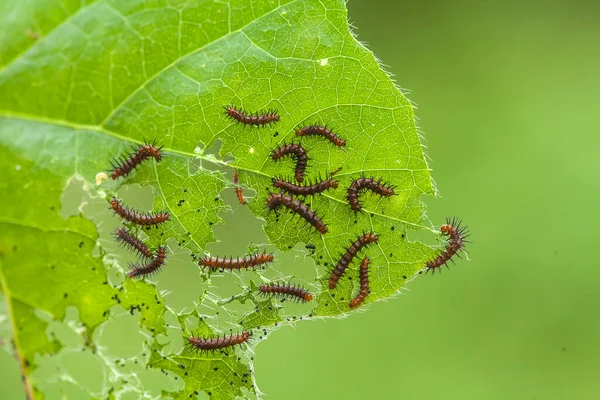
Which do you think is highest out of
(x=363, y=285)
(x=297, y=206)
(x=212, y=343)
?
(x=297, y=206)

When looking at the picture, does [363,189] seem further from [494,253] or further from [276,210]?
[494,253]

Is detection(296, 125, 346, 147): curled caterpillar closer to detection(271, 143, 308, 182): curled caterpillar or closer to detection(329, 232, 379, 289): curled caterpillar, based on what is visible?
detection(271, 143, 308, 182): curled caterpillar

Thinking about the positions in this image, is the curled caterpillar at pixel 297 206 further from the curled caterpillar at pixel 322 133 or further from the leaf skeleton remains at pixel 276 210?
the curled caterpillar at pixel 322 133

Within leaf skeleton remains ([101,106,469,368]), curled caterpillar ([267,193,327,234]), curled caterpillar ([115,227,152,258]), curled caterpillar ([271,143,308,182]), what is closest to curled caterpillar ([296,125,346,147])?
leaf skeleton remains ([101,106,469,368])

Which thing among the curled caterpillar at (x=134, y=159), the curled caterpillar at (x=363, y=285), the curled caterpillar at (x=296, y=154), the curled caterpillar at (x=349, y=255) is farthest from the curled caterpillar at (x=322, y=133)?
the curled caterpillar at (x=134, y=159)

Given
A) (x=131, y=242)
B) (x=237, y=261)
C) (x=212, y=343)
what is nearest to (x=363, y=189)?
(x=237, y=261)

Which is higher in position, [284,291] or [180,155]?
[180,155]
